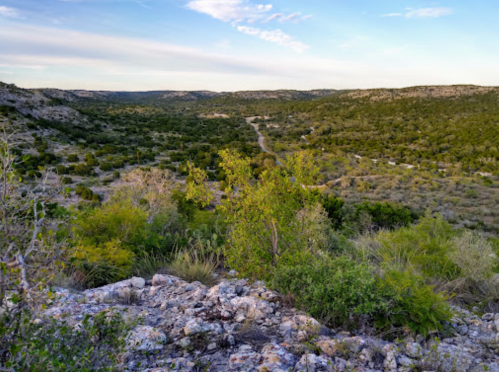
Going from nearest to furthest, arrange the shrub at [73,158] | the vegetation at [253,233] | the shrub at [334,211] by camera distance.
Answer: the vegetation at [253,233] < the shrub at [334,211] < the shrub at [73,158]

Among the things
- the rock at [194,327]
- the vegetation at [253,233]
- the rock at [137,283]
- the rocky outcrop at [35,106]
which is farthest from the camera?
the rocky outcrop at [35,106]

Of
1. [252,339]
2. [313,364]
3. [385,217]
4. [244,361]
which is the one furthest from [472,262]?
[385,217]

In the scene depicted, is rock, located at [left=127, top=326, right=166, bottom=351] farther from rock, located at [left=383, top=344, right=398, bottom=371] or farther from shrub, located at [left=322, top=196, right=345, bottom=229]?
shrub, located at [left=322, top=196, right=345, bottom=229]

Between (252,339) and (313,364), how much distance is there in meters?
0.72

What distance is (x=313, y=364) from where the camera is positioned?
289cm

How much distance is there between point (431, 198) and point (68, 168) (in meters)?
23.1

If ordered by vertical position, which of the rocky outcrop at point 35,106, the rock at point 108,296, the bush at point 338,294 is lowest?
the rock at point 108,296

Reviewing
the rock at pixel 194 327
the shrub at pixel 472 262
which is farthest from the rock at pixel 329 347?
the shrub at pixel 472 262

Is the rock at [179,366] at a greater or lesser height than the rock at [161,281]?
greater

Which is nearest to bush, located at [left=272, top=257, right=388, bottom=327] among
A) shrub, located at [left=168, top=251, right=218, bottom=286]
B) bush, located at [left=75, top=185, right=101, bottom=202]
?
shrub, located at [left=168, top=251, right=218, bottom=286]

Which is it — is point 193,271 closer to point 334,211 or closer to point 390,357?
point 390,357

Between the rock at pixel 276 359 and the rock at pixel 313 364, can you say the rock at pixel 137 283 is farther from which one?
the rock at pixel 313 364

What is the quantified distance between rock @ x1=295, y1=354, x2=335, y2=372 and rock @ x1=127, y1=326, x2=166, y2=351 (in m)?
1.33

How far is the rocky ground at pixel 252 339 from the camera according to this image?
293cm
